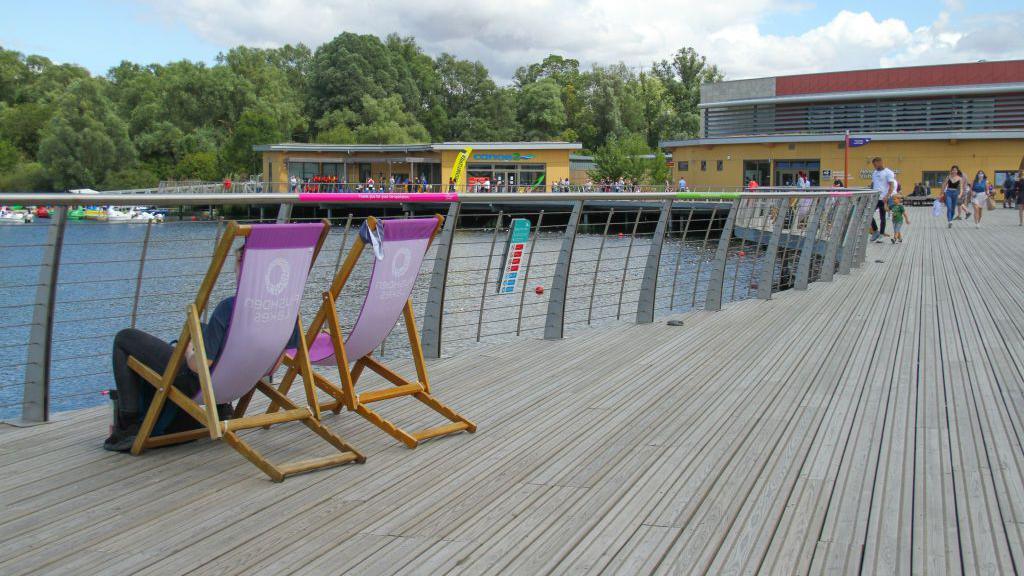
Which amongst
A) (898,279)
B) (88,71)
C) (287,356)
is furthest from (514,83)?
(287,356)

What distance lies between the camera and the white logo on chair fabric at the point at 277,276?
13.1 ft

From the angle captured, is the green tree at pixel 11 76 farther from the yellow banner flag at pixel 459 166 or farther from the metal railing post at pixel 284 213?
the metal railing post at pixel 284 213

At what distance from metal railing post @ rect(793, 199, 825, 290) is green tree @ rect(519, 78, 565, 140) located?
91.0 metres

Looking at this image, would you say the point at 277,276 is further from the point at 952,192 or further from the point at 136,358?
the point at 952,192

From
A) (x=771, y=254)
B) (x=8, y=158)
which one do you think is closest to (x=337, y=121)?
(x=8, y=158)

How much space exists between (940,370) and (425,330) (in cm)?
358

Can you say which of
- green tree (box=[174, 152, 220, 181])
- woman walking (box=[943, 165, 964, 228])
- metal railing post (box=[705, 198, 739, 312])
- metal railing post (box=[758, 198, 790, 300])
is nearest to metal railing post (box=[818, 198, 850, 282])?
metal railing post (box=[758, 198, 790, 300])

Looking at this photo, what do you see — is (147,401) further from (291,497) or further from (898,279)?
(898,279)

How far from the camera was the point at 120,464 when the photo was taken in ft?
14.2

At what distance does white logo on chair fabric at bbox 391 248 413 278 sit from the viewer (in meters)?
4.62

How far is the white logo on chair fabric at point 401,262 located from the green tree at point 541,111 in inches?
3903

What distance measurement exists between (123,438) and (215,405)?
792 millimetres

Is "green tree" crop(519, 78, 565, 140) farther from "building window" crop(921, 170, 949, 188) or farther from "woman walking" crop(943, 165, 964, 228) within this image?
"woman walking" crop(943, 165, 964, 228)

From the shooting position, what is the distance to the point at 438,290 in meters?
7.04
